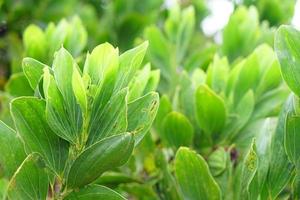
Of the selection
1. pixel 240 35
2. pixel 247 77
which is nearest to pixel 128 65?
pixel 247 77

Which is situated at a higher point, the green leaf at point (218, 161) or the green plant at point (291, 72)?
the green plant at point (291, 72)

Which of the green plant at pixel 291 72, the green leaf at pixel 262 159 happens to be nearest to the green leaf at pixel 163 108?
the green leaf at pixel 262 159

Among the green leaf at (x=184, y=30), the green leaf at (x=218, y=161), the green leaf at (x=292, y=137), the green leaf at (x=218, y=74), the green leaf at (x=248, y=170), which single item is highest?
the green leaf at (x=184, y=30)

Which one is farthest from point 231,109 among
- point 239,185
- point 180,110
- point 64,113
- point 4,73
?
point 4,73

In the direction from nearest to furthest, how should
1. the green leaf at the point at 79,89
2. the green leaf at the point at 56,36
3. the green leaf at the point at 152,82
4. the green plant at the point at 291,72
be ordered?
the green leaf at the point at 79,89, the green plant at the point at 291,72, the green leaf at the point at 152,82, the green leaf at the point at 56,36

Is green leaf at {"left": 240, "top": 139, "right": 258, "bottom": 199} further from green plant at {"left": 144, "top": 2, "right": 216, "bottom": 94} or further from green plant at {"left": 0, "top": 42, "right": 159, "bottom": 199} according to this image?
green plant at {"left": 144, "top": 2, "right": 216, "bottom": 94}

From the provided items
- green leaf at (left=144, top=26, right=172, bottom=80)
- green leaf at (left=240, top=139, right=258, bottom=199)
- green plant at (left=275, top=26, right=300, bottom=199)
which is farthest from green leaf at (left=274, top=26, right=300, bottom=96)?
green leaf at (left=144, top=26, right=172, bottom=80)

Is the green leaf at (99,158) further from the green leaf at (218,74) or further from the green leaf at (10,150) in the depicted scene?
the green leaf at (218,74)
